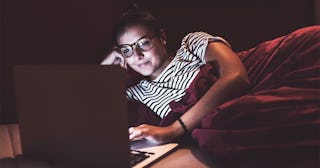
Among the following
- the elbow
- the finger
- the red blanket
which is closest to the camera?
the red blanket

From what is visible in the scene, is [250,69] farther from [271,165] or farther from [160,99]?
[271,165]

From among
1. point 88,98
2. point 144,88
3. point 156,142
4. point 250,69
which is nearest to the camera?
point 88,98

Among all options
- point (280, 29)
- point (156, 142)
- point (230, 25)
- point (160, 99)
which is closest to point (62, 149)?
point (156, 142)

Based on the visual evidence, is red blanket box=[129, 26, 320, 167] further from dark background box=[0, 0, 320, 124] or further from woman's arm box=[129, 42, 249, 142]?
dark background box=[0, 0, 320, 124]

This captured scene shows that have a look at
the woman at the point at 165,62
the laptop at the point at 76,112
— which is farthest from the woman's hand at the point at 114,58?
the laptop at the point at 76,112

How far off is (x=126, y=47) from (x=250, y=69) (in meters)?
0.42

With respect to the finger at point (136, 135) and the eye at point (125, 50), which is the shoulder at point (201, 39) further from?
the finger at point (136, 135)

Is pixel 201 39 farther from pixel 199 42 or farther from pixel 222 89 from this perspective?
pixel 222 89

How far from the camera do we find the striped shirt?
1.46m

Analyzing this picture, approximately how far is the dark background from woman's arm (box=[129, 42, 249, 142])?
0.48 m

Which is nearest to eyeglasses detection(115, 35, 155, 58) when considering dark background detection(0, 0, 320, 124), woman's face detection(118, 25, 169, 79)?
woman's face detection(118, 25, 169, 79)

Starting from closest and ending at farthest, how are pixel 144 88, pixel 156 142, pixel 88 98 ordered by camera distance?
pixel 88 98
pixel 156 142
pixel 144 88

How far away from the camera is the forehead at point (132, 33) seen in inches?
59.3

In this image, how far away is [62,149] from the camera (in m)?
0.95
